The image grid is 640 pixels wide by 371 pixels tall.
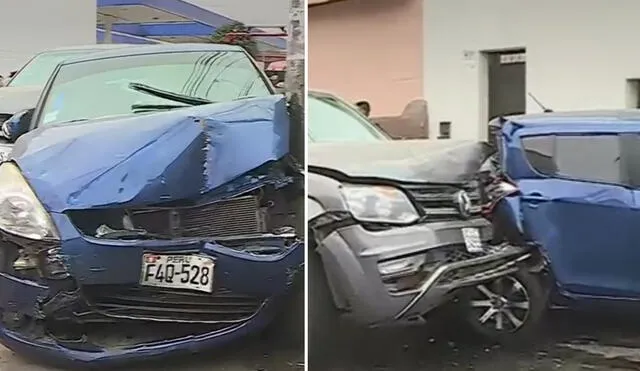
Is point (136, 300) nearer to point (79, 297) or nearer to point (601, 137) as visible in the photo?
point (79, 297)

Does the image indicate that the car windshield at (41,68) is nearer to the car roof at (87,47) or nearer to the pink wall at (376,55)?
the car roof at (87,47)

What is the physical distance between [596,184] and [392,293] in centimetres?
96

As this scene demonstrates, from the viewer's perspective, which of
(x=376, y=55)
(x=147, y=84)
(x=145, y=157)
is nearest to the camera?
(x=145, y=157)

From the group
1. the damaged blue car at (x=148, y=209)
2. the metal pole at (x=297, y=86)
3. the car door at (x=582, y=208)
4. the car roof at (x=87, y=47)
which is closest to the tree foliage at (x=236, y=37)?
the damaged blue car at (x=148, y=209)

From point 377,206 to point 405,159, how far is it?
0.79ft

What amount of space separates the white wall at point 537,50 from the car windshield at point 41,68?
149 centimetres

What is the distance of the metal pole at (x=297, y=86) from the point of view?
379 centimetres

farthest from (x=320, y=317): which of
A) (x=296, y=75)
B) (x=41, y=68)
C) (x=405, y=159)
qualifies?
(x=41, y=68)

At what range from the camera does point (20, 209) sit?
12.2 ft

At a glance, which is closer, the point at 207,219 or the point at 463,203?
the point at 207,219

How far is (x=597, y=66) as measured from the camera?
12.5 ft

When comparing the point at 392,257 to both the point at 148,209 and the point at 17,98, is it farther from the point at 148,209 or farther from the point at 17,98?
the point at 17,98

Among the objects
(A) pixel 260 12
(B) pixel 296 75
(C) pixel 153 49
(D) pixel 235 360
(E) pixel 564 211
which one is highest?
(A) pixel 260 12

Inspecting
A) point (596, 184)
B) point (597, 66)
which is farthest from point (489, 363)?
point (597, 66)
